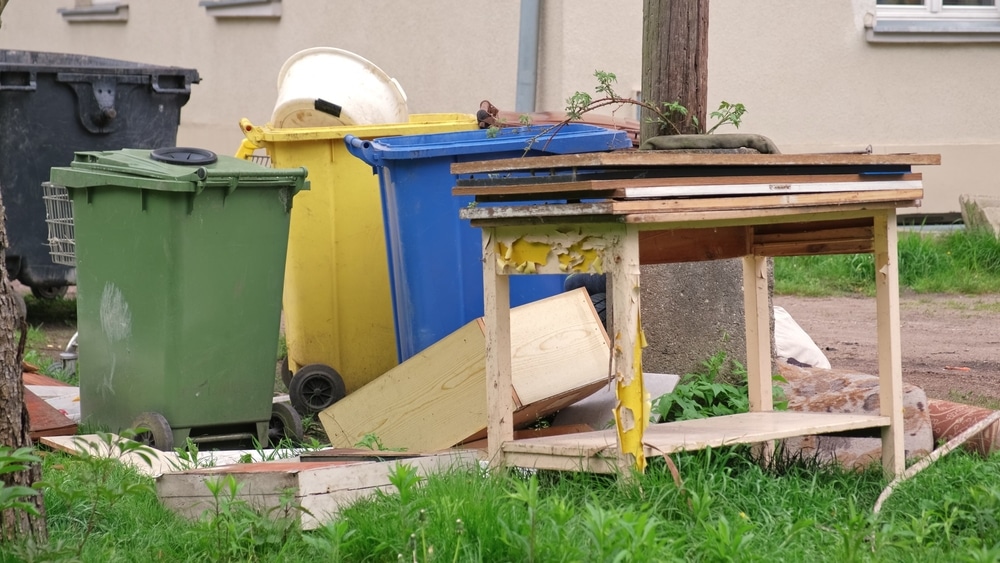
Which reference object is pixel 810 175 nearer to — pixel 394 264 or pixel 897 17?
pixel 394 264

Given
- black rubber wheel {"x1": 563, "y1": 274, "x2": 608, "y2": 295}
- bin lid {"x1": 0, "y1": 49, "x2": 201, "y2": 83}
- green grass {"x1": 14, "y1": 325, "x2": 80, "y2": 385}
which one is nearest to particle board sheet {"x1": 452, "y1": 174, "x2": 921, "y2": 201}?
black rubber wheel {"x1": 563, "y1": 274, "x2": 608, "y2": 295}

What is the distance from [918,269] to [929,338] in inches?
82.8

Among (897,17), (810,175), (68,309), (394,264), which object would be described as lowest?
(68,309)

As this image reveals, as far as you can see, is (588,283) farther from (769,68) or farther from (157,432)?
(769,68)

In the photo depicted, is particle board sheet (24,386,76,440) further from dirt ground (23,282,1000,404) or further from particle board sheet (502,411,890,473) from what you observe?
dirt ground (23,282,1000,404)

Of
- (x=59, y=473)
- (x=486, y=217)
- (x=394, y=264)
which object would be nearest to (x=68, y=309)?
(x=394, y=264)

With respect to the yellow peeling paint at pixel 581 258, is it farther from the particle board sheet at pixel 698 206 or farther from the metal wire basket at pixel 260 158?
the metal wire basket at pixel 260 158

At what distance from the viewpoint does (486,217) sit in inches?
125

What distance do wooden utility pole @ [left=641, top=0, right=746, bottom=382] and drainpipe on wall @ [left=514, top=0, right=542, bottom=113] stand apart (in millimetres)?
4382

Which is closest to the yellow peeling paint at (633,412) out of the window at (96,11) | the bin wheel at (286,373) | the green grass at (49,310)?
the bin wheel at (286,373)

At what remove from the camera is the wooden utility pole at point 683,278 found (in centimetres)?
445

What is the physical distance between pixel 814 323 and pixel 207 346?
412 cm

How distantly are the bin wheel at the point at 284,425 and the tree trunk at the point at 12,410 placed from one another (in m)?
1.74

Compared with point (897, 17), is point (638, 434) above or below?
below
